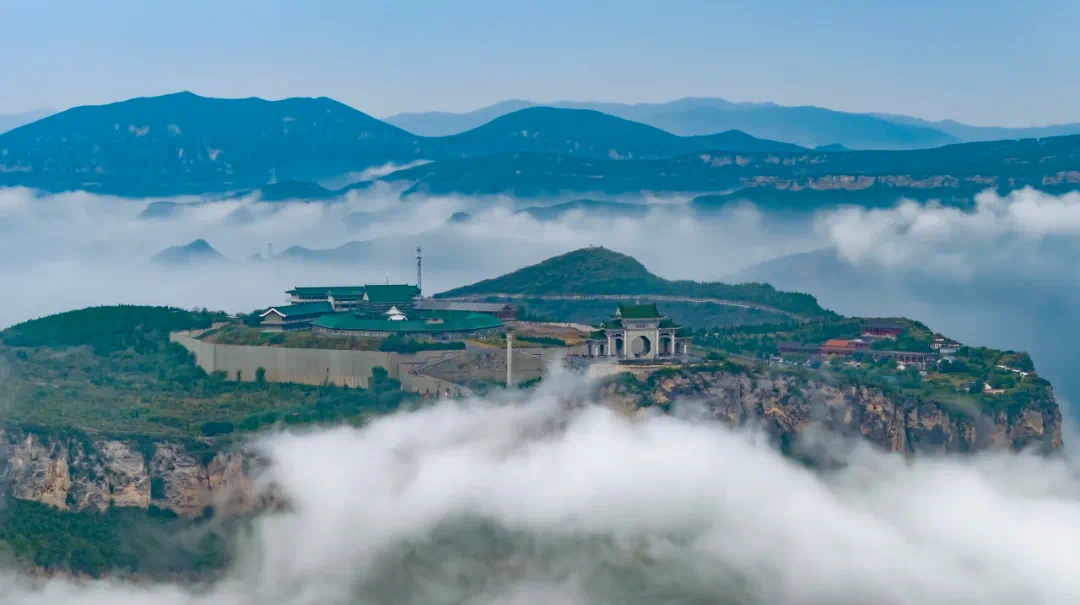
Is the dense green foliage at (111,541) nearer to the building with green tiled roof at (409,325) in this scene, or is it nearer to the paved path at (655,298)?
the building with green tiled roof at (409,325)

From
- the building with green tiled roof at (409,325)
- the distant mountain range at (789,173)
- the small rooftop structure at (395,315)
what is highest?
the distant mountain range at (789,173)

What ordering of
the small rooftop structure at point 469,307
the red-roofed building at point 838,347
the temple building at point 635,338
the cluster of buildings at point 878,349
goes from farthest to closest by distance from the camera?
the small rooftop structure at point 469,307 → the red-roofed building at point 838,347 → the cluster of buildings at point 878,349 → the temple building at point 635,338

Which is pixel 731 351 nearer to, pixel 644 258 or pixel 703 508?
pixel 703 508

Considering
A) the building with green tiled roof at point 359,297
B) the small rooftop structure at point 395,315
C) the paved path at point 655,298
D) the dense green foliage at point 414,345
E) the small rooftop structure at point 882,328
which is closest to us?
the dense green foliage at point 414,345

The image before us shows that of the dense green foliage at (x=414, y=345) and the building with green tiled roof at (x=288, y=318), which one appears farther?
the building with green tiled roof at (x=288, y=318)

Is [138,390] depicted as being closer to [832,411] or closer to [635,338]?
[635,338]

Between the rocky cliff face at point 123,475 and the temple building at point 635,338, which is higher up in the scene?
the temple building at point 635,338

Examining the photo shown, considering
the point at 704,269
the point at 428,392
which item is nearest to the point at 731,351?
the point at 428,392

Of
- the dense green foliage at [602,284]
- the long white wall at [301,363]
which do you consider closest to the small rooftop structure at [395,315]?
the long white wall at [301,363]
